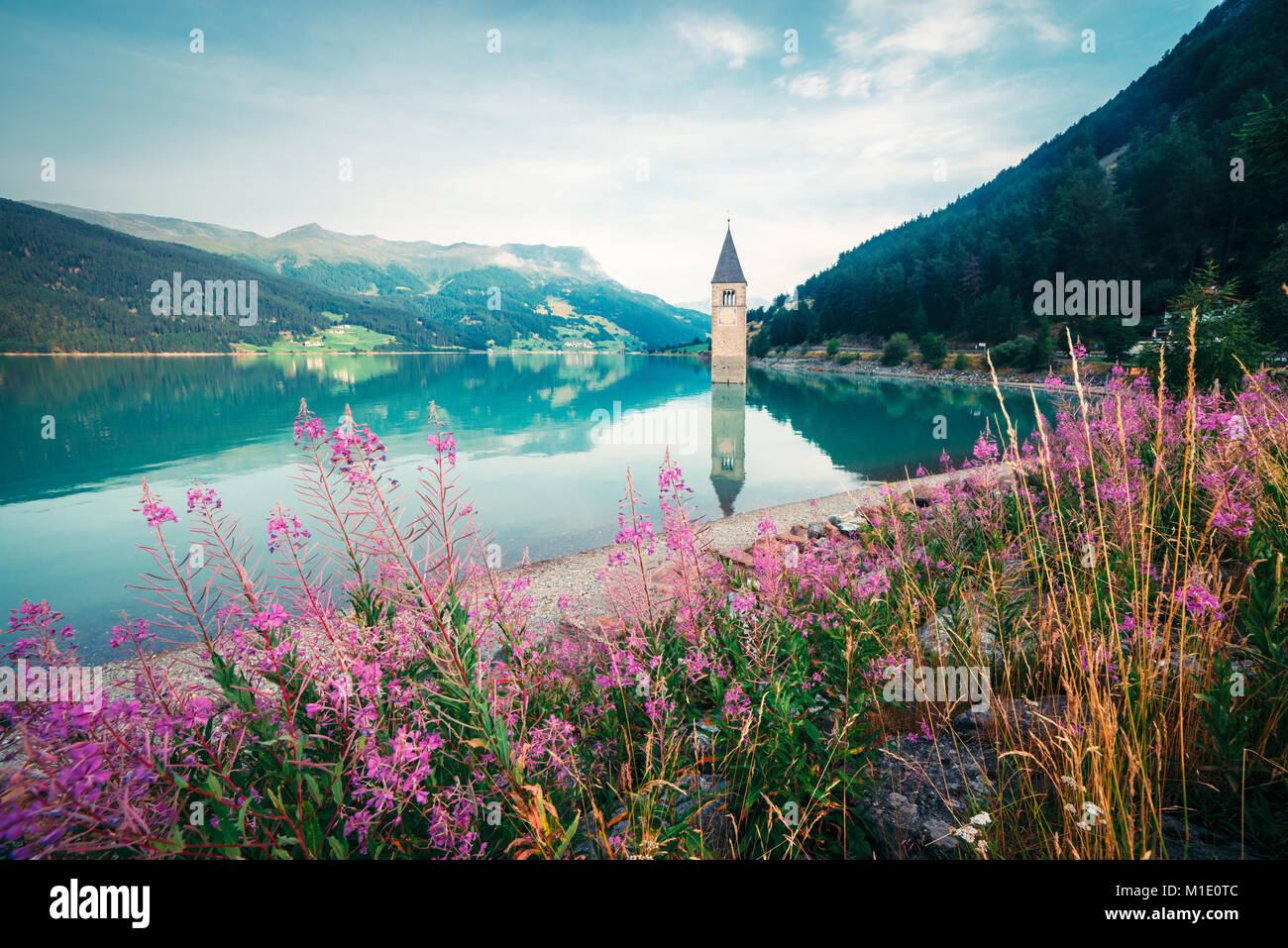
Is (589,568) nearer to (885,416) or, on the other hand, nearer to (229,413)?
(885,416)

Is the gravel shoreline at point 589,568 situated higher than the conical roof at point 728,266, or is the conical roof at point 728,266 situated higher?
the conical roof at point 728,266

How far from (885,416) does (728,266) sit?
6012 cm

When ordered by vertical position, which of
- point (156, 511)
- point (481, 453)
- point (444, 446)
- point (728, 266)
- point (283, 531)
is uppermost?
point (728, 266)

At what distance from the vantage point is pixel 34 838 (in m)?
1.46

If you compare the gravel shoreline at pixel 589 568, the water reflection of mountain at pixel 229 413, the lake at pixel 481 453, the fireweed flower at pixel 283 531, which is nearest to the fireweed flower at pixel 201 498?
the fireweed flower at pixel 283 531

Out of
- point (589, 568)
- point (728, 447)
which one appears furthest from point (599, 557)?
point (728, 447)

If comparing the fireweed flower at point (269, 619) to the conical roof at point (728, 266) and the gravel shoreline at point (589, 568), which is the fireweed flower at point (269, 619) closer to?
the gravel shoreline at point (589, 568)

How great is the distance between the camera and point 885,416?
43406 mm


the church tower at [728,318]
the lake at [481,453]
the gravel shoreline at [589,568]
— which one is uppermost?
the church tower at [728,318]

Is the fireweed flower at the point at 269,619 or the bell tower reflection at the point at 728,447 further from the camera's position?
the bell tower reflection at the point at 728,447

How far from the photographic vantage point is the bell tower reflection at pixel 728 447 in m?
23.4
